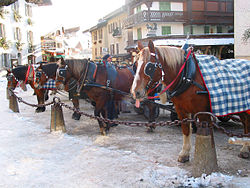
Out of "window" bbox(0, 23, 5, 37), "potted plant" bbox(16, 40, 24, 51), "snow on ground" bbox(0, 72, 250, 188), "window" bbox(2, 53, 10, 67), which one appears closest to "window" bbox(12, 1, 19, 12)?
"window" bbox(0, 23, 5, 37)

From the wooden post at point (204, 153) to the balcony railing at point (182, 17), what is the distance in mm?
24552

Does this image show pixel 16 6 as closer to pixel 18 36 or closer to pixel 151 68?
pixel 18 36

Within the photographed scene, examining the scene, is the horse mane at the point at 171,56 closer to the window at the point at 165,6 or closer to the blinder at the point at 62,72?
the blinder at the point at 62,72

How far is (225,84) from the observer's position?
13.3 ft

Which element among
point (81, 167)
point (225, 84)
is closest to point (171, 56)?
point (225, 84)

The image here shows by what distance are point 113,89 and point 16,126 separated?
10.4 ft

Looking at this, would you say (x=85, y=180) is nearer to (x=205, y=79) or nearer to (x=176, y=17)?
(x=205, y=79)

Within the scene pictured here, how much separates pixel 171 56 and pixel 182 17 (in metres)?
25.8

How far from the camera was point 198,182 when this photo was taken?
11.6 ft

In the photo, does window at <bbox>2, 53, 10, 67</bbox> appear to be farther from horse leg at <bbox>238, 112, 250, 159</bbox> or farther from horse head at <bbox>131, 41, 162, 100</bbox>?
horse leg at <bbox>238, 112, 250, 159</bbox>

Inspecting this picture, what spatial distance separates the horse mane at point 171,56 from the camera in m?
4.06

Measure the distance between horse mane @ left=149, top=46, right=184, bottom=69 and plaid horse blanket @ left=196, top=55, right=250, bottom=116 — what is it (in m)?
0.33

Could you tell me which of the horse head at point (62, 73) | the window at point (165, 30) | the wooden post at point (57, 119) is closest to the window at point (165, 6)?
the window at point (165, 30)

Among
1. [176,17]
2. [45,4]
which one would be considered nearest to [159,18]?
[176,17]
